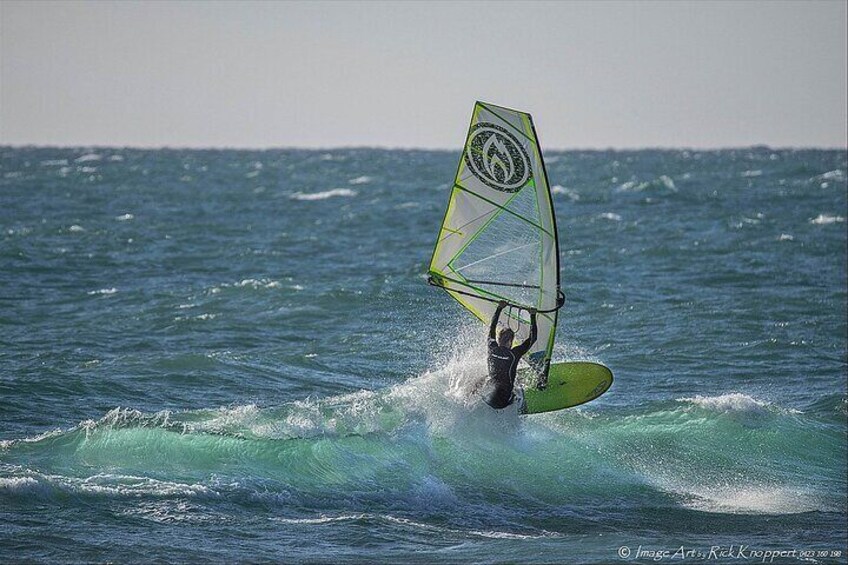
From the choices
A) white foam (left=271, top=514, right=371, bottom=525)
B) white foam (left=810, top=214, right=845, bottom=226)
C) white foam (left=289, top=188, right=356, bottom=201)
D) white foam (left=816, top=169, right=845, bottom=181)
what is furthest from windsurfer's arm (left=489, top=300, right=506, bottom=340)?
white foam (left=816, top=169, right=845, bottom=181)

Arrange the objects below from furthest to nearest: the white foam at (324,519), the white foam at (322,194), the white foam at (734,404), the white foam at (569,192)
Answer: the white foam at (322,194)
the white foam at (569,192)
the white foam at (734,404)
the white foam at (324,519)

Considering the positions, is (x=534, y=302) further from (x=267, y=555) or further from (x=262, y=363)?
(x=262, y=363)

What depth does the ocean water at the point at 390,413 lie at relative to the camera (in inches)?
450

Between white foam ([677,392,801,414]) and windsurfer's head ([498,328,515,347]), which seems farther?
white foam ([677,392,801,414])

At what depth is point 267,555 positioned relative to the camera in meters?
10.5

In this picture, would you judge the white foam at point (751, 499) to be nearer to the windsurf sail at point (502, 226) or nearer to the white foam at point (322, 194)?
the windsurf sail at point (502, 226)

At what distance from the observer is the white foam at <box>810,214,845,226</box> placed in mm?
Result: 39494

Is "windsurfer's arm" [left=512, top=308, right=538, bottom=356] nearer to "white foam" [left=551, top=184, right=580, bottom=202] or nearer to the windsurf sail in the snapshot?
the windsurf sail

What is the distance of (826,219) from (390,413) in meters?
29.2

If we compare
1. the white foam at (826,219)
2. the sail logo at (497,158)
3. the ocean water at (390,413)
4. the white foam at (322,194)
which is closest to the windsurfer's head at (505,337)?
the ocean water at (390,413)

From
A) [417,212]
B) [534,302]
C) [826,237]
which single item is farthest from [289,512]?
[417,212]

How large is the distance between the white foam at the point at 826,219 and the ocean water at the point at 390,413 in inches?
222

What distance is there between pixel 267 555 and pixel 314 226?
30.3 meters

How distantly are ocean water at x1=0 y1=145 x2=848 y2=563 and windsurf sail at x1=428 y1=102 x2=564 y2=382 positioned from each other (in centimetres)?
142
